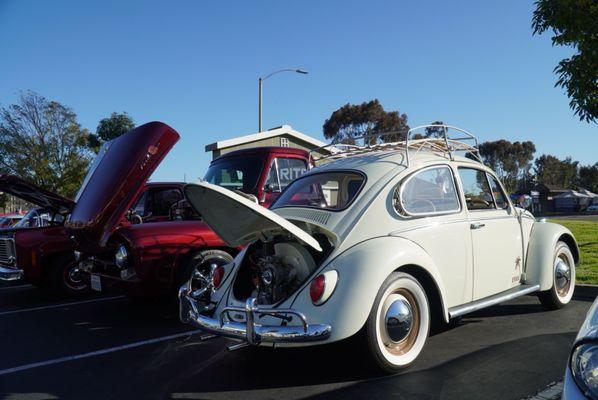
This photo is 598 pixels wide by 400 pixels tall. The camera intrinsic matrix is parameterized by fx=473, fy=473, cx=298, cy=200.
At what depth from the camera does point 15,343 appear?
17.1 feet

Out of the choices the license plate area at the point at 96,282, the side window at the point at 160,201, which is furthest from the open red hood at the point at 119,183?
the side window at the point at 160,201

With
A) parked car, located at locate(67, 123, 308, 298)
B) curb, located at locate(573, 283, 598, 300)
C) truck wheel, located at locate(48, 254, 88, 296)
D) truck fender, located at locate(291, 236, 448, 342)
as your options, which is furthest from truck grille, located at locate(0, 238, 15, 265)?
curb, located at locate(573, 283, 598, 300)

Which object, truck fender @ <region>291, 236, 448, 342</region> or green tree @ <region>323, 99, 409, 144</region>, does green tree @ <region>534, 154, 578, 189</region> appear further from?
truck fender @ <region>291, 236, 448, 342</region>

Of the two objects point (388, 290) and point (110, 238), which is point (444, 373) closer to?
point (388, 290)

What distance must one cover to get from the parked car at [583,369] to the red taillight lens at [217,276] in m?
3.16

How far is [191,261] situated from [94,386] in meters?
2.23

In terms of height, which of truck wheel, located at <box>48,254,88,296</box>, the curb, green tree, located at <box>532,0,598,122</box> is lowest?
the curb

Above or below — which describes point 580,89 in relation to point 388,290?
above

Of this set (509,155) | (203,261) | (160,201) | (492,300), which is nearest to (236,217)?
(203,261)

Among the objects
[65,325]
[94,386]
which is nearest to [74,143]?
[65,325]

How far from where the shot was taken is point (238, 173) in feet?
24.5

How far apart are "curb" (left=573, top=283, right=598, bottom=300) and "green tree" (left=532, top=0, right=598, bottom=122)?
243 centimetres

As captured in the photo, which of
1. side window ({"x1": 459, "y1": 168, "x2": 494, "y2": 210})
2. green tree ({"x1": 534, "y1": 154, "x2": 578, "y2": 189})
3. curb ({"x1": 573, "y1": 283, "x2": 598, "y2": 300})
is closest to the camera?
side window ({"x1": 459, "y1": 168, "x2": 494, "y2": 210})

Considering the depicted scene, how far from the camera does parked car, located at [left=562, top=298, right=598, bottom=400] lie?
5.61ft
